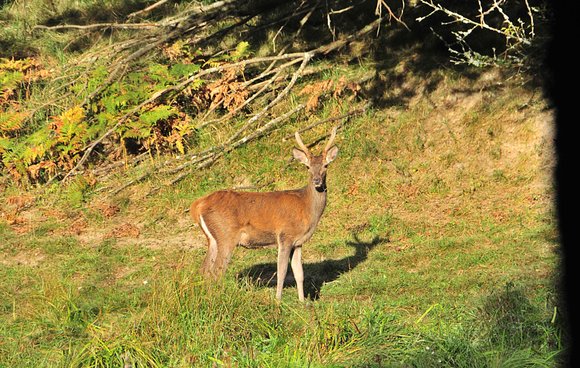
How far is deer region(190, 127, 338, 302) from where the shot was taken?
435 inches

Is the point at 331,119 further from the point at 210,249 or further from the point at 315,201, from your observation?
the point at 210,249

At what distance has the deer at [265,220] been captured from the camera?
11.0 meters

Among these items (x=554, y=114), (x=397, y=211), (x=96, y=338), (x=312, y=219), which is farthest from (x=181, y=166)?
(x=96, y=338)

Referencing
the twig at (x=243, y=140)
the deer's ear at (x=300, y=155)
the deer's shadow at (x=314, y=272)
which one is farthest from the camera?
the twig at (x=243, y=140)

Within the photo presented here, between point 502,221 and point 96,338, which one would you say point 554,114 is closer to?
point 502,221

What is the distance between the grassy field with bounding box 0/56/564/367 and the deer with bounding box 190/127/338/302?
437 mm

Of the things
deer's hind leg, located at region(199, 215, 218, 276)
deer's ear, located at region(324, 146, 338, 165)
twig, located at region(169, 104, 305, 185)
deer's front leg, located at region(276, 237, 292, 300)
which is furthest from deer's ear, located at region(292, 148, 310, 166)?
twig, located at region(169, 104, 305, 185)

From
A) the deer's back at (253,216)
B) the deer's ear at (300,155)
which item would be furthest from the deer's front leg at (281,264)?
the deer's ear at (300,155)

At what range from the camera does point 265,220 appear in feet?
36.6

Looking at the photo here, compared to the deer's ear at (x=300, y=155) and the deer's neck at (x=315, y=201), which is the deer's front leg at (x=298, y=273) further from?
the deer's ear at (x=300, y=155)

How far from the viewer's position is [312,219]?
11352 mm

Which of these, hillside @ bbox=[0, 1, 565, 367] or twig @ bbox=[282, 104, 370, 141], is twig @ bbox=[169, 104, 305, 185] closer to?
hillside @ bbox=[0, 1, 565, 367]

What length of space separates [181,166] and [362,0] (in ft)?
14.3

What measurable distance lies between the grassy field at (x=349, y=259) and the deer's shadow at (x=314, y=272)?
4cm
